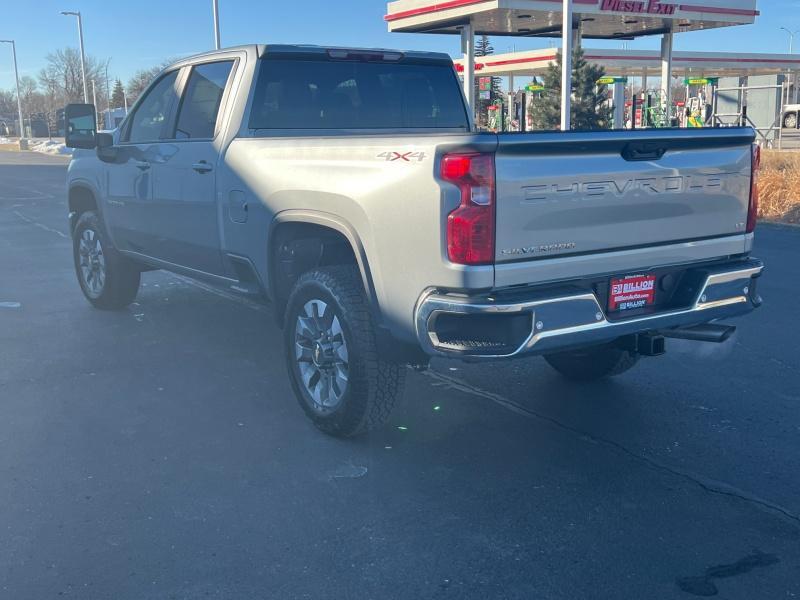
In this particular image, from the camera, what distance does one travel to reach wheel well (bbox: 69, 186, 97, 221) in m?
7.74

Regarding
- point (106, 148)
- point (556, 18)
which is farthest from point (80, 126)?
point (556, 18)

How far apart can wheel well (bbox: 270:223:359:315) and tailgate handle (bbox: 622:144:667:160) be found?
60.5 inches

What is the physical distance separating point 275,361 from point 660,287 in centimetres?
292

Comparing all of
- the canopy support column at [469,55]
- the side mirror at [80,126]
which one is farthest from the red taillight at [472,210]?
the canopy support column at [469,55]

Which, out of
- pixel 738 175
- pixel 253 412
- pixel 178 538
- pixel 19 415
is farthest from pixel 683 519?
pixel 19 415

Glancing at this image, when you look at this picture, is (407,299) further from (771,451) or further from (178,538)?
(771,451)

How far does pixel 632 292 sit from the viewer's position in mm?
4223

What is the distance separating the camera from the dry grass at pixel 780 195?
1405cm

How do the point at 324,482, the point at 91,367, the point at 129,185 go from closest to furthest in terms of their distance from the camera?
1. the point at 324,482
2. the point at 91,367
3. the point at 129,185

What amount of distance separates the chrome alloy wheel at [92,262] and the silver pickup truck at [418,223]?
161 centimetres

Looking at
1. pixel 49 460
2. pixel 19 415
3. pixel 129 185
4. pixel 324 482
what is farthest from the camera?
pixel 129 185

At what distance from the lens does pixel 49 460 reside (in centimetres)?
445

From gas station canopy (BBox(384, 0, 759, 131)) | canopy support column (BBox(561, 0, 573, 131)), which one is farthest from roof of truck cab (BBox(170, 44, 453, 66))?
gas station canopy (BBox(384, 0, 759, 131))

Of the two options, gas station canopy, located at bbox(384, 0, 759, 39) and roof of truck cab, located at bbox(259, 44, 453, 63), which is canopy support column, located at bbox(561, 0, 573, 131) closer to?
gas station canopy, located at bbox(384, 0, 759, 39)
